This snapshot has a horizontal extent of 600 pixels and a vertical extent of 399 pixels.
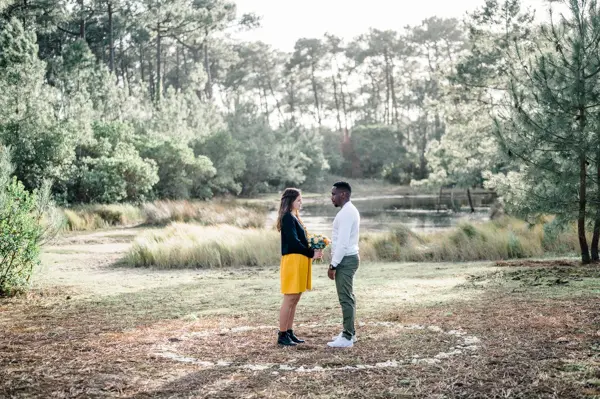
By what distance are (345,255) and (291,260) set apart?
1.89 ft

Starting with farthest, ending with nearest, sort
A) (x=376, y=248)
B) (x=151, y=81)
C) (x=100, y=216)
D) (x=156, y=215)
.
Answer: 1. (x=151, y=81)
2. (x=156, y=215)
3. (x=100, y=216)
4. (x=376, y=248)

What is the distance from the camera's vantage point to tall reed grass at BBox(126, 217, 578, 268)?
15719mm

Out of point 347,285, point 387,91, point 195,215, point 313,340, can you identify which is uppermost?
point 387,91

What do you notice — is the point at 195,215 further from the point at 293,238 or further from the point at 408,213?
the point at 293,238

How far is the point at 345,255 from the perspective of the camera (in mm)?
6426

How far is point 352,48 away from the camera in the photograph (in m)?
68.6

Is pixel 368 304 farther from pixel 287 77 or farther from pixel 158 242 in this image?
pixel 287 77

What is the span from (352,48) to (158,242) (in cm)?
5538

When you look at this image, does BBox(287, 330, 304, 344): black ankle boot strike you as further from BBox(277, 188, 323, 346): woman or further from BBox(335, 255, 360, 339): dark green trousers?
BBox(335, 255, 360, 339): dark green trousers

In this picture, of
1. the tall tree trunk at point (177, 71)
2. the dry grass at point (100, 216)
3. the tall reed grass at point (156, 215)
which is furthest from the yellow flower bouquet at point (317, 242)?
the tall tree trunk at point (177, 71)

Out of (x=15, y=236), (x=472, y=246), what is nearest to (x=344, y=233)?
(x=15, y=236)

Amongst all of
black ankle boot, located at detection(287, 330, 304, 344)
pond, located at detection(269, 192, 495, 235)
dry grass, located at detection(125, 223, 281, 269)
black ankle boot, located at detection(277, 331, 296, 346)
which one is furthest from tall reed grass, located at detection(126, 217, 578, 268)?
black ankle boot, located at detection(277, 331, 296, 346)

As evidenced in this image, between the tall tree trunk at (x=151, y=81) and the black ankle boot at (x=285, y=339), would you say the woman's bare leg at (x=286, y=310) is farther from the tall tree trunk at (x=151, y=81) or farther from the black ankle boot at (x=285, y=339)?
the tall tree trunk at (x=151, y=81)

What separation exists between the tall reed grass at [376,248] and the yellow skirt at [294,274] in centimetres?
916
